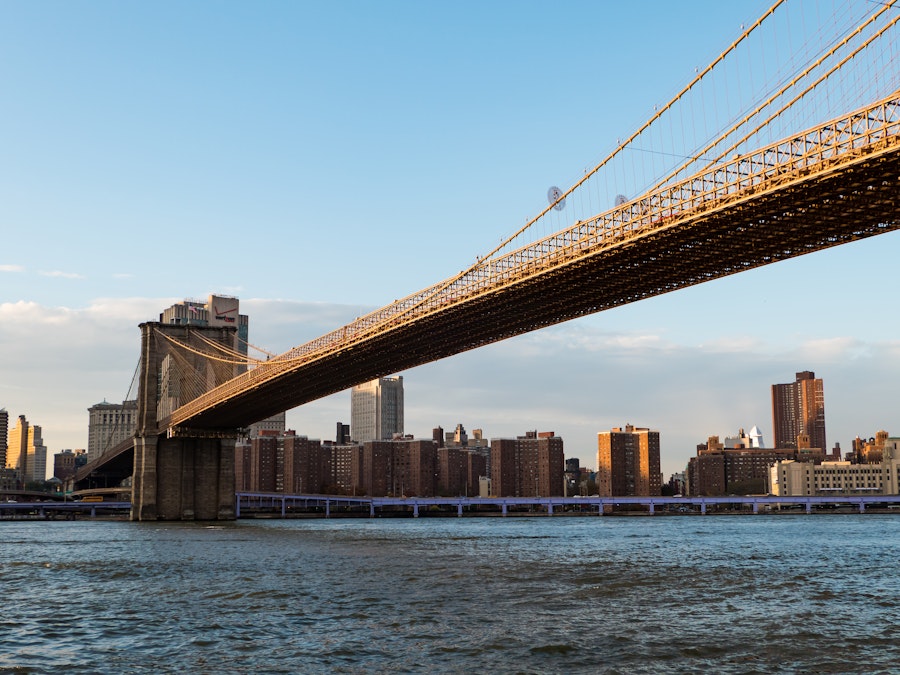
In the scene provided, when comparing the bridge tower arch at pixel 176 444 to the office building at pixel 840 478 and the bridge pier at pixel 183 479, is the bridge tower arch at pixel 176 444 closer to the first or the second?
the bridge pier at pixel 183 479

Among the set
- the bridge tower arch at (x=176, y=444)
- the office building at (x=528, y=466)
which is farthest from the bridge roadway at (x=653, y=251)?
the office building at (x=528, y=466)

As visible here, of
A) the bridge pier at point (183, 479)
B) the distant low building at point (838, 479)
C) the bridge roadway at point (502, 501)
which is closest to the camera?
the bridge pier at point (183, 479)

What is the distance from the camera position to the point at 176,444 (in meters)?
82.7

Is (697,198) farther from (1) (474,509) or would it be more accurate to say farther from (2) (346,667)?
(1) (474,509)

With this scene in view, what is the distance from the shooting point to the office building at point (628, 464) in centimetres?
18550

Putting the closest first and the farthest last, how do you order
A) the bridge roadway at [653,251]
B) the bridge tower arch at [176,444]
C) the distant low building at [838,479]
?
the bridge roadway at [653,251]
the bridge tower arch at [176,444]
the distant low building at [838,479]

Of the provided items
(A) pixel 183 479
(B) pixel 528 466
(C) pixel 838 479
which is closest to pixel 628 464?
(B) pixel 528 466

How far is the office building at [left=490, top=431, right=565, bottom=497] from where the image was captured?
183 metres

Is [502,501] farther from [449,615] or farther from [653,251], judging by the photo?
[449,615]

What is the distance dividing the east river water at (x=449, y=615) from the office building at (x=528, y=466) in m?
144

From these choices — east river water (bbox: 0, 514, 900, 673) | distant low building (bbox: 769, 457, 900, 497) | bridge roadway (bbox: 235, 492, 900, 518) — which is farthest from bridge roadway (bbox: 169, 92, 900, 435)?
distant low building (bbox: 769, 457, 900, 497)

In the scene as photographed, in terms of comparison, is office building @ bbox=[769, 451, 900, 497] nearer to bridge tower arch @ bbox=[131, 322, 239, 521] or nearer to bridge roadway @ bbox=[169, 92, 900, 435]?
bridge tower arch @ bbox=[131, 322, 239, 521]

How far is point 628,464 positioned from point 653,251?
157240mm

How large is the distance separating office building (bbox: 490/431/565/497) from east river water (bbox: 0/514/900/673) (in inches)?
5656
